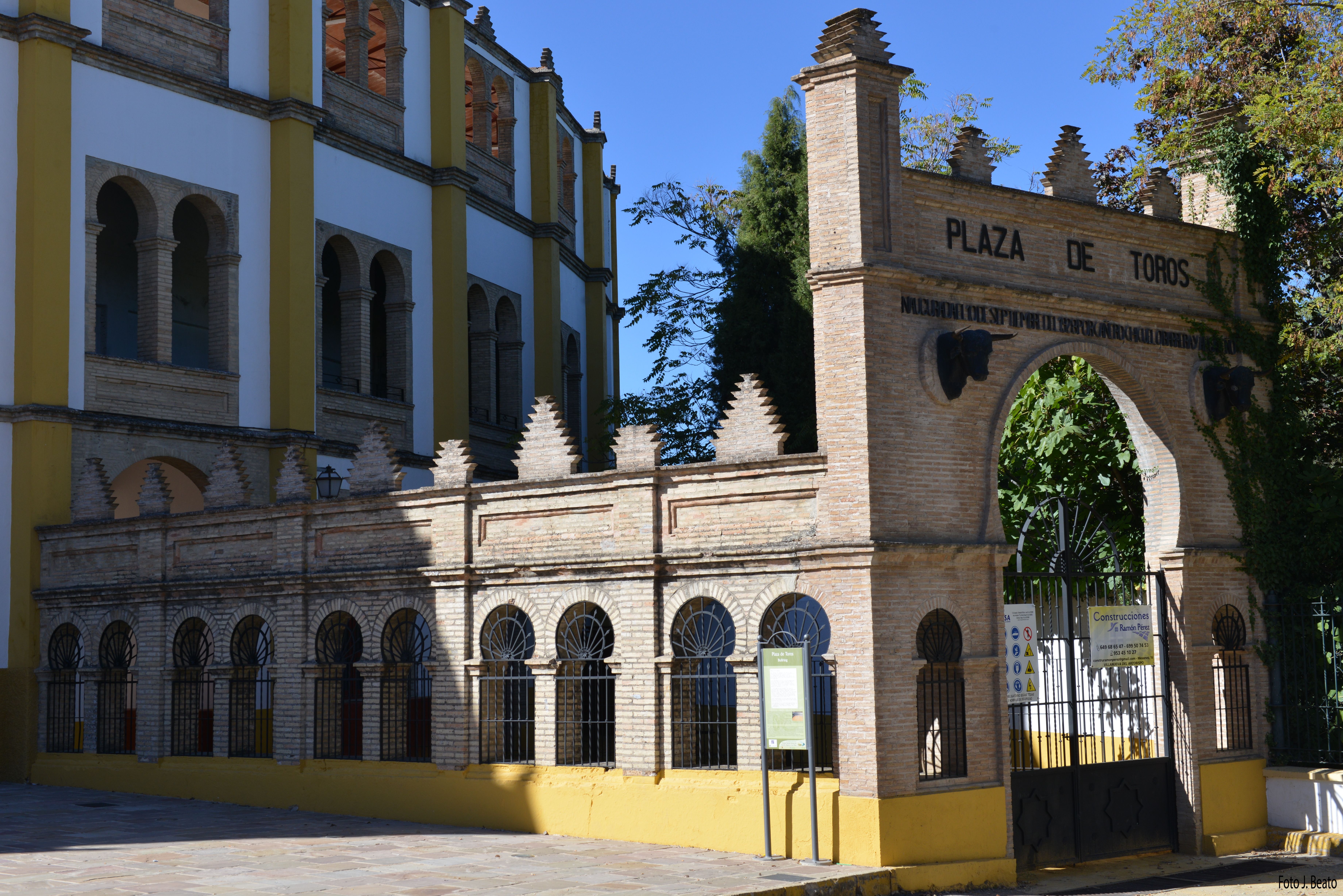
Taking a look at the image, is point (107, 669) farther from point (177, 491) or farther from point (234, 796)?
point (177, 491)

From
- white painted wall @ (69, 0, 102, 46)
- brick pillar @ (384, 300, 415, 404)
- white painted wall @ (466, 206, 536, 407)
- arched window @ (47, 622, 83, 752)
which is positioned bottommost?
arched window @ (47, 622, 83, 752)

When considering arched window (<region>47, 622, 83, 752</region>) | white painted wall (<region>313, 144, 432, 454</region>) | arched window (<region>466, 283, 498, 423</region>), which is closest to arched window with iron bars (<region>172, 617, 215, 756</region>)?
arched window (<region>47, 622, 83, 752</region>)

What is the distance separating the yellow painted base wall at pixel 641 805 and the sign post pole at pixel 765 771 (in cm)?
12

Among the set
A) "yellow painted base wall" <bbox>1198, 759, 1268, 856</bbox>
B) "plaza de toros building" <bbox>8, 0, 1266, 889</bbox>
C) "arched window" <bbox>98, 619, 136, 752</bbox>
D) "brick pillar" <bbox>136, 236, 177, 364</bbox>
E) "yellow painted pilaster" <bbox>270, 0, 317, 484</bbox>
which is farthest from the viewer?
"yellow painted pilaster" <bbox>270, 0, 317, 484</bbox>

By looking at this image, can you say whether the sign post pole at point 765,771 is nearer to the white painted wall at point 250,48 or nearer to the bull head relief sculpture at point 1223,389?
the bull head relief sculpture at point 1223,389

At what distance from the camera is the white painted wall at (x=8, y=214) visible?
19844 mm

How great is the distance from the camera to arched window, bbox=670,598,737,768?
549 inches

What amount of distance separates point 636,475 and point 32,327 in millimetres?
10278

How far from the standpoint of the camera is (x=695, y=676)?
46.1 feet

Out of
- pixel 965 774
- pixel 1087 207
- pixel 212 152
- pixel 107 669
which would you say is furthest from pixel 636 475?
pixel 212 152

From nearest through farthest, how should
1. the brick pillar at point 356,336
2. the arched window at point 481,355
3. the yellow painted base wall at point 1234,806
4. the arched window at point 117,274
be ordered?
1. the yellow painted base wall at point 1234,806
2. the arched window at point 117,274
3. the brick pillar at point 356,336
4. the arched window at point 481,355

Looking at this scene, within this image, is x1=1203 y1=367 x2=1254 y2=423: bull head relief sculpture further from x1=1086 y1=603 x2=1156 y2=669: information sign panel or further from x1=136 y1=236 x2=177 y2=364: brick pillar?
x1=136 y1=236 x2=177 y2=364: brick pillar

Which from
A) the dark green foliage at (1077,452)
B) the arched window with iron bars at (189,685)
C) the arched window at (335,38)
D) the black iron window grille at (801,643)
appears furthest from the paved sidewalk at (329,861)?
the arched window at (335,38)

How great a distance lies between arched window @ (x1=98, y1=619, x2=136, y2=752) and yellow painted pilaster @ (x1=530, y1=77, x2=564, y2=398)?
11.8m
